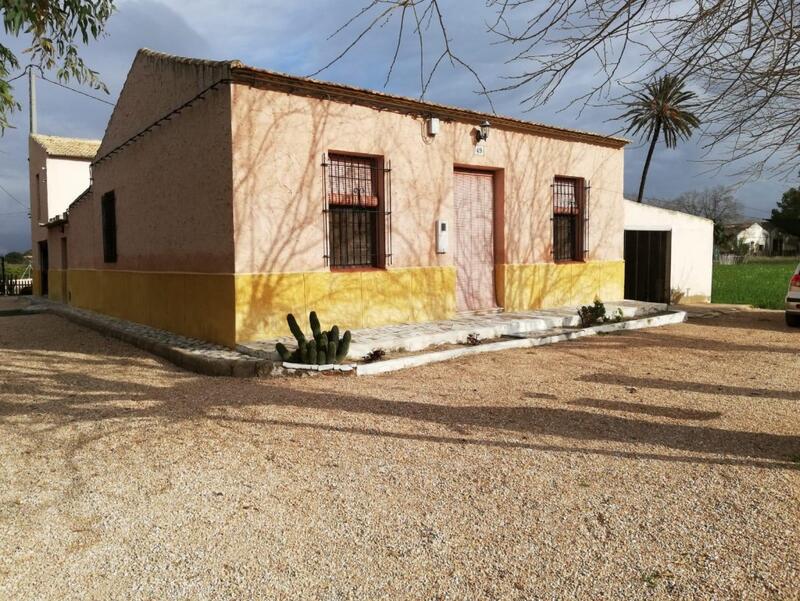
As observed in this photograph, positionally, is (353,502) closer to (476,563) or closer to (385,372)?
(476,563)

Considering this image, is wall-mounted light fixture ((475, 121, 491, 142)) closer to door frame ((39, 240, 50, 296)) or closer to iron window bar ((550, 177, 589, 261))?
iron window bar ((550, 177, 589, 261))

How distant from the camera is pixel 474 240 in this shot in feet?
38.2

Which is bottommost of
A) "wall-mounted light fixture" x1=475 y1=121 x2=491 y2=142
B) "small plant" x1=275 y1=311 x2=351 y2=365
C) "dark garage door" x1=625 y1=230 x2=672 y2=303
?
"small plant" x1=275 y1=311 x2=351 y2=365

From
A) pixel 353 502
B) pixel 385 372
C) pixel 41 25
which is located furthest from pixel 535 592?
pixel 41 25

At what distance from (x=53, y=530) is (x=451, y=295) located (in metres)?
8.24

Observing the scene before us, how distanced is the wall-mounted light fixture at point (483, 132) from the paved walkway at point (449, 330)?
10.9 feet

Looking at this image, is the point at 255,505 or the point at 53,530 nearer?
the point at 53,530

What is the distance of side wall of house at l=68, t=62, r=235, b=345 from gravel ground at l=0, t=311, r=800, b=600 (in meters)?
2.44

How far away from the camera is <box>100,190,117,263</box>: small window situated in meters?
13.8

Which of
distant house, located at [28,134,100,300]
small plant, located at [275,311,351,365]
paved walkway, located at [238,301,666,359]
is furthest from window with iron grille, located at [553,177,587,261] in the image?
distant house, located at [28,134,100,300]

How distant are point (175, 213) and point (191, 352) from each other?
9.94ft

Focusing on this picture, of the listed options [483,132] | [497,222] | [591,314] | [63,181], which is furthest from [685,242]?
[63,181]

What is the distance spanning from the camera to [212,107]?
28.7 feet

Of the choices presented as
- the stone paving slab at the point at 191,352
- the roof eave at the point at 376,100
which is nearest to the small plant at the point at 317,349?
the stone paving slab at the point at 191,352
